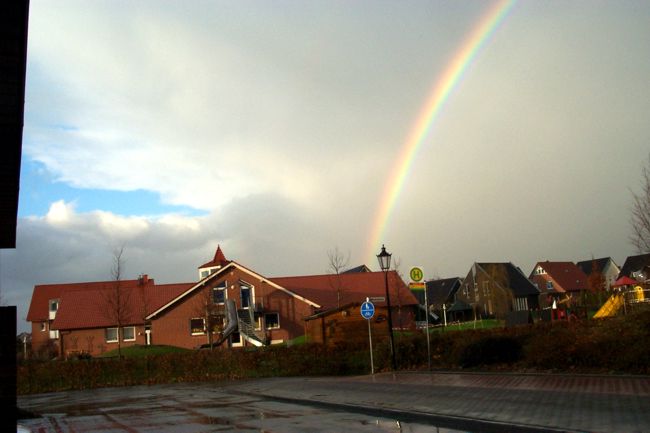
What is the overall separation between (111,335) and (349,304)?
108 feet

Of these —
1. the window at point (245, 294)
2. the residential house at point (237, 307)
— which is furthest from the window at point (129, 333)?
the window at point (245, 294)

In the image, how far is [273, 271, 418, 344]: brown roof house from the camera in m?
34.7

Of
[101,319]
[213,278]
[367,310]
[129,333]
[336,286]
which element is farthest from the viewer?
[336,286]

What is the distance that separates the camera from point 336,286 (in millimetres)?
64250

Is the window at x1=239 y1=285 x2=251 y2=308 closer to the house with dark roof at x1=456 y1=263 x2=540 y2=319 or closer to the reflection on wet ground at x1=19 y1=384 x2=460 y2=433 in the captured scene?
the house with dark roof at x1=456 y1=263 x2=540 y2=319

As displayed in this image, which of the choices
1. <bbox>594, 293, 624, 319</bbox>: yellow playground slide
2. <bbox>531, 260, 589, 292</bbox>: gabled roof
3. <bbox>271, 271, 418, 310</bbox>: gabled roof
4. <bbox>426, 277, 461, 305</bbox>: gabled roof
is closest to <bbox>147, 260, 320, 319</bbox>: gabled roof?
<bbox>271, 271, 418, 310</bbox>: gabled roof

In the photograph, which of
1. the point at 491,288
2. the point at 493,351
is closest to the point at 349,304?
the point at 493,351

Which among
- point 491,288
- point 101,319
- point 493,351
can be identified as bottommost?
point 493,351

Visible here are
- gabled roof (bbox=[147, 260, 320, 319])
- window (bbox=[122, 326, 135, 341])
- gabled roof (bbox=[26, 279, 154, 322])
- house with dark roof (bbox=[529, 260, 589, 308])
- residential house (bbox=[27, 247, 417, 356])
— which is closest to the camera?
residential house (bbox=[27, 247, 417, 356])

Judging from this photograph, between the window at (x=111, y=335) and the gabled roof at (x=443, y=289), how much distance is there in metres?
49.3

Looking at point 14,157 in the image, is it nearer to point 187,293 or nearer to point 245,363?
point 245,363

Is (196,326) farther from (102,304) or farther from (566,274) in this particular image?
(566,274)

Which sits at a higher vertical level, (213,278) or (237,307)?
(213,278)

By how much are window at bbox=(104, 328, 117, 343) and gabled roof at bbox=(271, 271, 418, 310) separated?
15.4 meters
